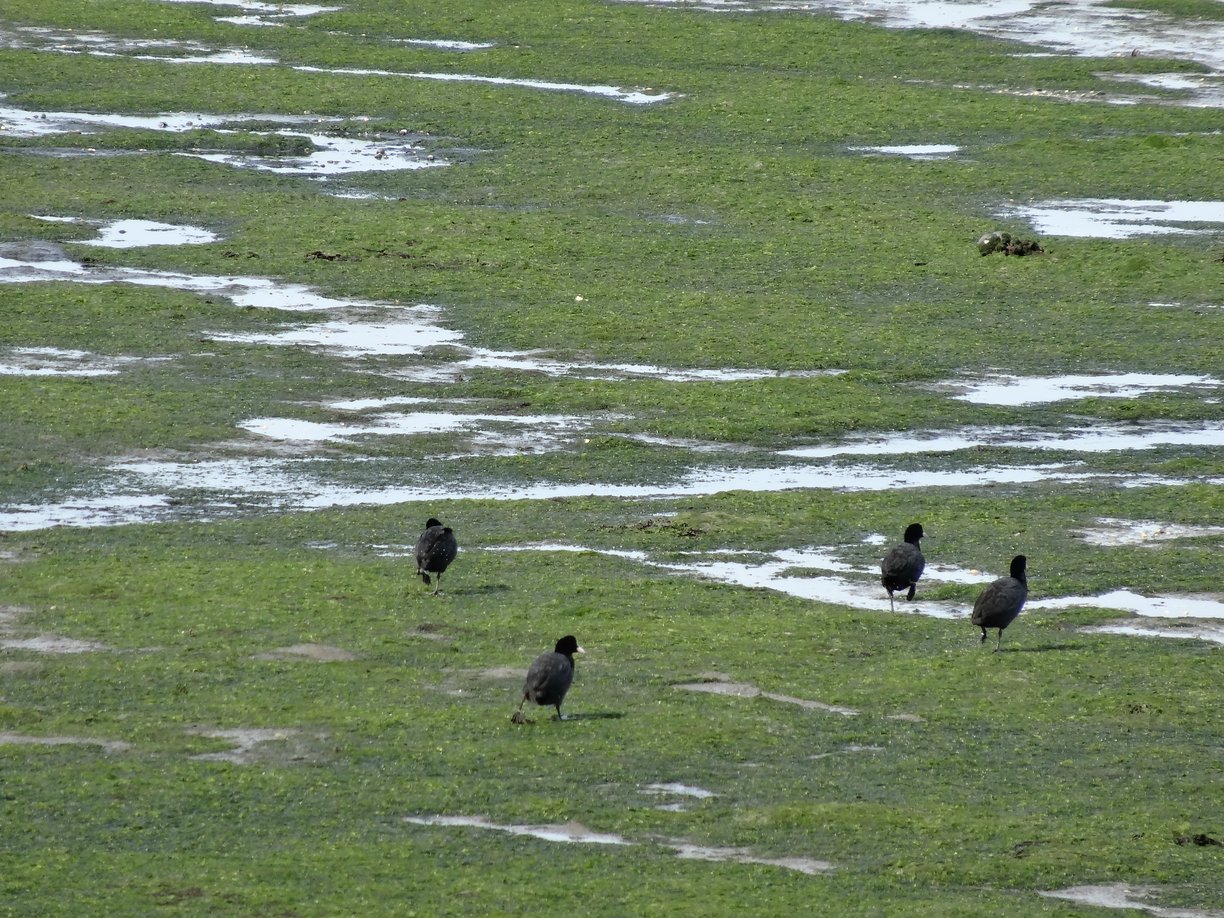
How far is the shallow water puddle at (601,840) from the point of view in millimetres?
14758

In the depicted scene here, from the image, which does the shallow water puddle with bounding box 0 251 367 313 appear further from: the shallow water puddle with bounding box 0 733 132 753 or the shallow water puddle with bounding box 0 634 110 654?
the shallow water puddle with bounding box 0 733 132 753

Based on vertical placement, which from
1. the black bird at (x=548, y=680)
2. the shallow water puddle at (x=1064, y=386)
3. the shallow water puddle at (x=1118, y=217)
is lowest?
the shallow water puddle at (x=1064, y=386)

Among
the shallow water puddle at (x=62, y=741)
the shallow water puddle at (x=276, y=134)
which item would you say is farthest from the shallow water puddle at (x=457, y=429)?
the shallow water puddle at (x=276, y=134)

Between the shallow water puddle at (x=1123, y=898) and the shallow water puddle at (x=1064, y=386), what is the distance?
16.8 meters

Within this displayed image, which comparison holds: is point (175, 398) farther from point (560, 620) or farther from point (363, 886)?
point (363, 886)

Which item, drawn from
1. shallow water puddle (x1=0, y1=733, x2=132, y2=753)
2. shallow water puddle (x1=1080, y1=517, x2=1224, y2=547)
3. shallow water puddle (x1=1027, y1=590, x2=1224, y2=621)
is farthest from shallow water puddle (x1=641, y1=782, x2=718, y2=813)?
shallow water puddle (x1=1080, y1=517, x2=1224, y2=547)

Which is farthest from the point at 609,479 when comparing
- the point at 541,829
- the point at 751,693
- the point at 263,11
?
the point at 263,11

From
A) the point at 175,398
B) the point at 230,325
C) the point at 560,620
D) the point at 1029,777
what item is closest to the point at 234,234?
the point at 230,325

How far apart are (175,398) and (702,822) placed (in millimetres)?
16228

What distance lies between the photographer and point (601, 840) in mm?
15070

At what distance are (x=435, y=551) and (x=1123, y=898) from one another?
8897 mm

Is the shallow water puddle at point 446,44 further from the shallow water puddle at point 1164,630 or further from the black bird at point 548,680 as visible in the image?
the black bird at point 548,680

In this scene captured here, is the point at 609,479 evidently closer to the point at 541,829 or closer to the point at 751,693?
the point at 751,693

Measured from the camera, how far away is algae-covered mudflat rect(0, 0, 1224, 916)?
15234mm
